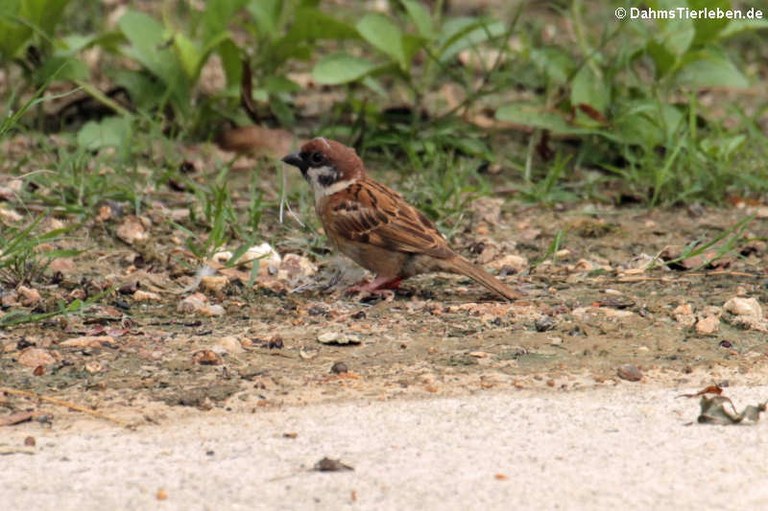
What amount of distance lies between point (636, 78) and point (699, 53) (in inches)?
19.0

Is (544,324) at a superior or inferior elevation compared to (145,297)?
superior

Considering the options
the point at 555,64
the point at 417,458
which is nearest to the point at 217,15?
the point at 555,64

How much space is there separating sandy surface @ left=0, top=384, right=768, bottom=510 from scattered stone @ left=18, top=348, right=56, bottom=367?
0.54m

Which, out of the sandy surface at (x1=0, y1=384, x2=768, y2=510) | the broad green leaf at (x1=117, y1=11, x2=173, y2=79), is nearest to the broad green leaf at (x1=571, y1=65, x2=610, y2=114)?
the broad green leaf at (x1=117, y1=11, x2=173, y2=79)

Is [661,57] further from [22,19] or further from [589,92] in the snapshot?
[22,19]

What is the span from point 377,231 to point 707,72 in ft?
8.61

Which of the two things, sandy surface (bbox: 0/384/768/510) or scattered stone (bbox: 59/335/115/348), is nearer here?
sandy surface (bbox: 0/384/768/510)

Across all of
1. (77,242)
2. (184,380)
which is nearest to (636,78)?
(77,242)

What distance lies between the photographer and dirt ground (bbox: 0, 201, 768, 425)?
4.47 meters

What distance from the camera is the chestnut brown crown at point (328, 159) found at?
6055 millimetres

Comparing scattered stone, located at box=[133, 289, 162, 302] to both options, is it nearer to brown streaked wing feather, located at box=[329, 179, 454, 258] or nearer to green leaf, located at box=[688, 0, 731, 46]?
brown streaked wing feather, located at box=[329, 179, 454, 258]

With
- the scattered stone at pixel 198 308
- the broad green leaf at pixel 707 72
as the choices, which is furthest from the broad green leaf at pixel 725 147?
the scattered stone at pixel 198 308

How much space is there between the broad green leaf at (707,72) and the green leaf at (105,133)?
3034 millimetres

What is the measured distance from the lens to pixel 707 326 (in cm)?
513
